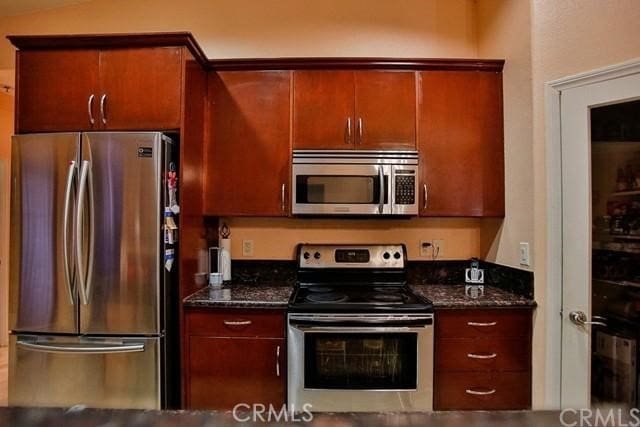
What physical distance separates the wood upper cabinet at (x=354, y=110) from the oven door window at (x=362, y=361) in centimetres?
119

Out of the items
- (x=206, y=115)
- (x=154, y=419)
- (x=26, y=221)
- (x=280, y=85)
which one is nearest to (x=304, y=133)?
(x=280, y=85)

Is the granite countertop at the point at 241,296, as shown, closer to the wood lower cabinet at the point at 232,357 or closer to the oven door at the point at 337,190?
the wood lower cabinet at the point at 232,357

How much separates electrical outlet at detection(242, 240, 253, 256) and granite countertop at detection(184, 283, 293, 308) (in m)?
0.25

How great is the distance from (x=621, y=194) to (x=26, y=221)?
313cm

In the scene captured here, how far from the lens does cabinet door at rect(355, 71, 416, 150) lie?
2402 millimetres

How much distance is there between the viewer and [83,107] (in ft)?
6.87

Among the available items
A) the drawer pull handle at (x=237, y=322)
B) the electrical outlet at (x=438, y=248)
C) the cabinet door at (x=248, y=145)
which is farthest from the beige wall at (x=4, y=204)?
the electrical outlet at (x=438, y=248)

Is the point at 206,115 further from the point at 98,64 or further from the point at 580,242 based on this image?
the point at 580,242

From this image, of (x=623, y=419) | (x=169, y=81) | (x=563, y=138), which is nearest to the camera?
(x=623, y=419)

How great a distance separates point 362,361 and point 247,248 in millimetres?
1178

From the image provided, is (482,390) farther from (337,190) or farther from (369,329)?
(337,190)

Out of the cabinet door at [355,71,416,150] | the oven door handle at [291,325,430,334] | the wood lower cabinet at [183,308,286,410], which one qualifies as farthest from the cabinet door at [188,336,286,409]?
the cabinet door at [355,71,416,150]

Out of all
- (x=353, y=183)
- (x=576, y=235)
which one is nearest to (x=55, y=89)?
(x=353, y=183)

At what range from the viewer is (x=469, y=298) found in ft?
7.11
